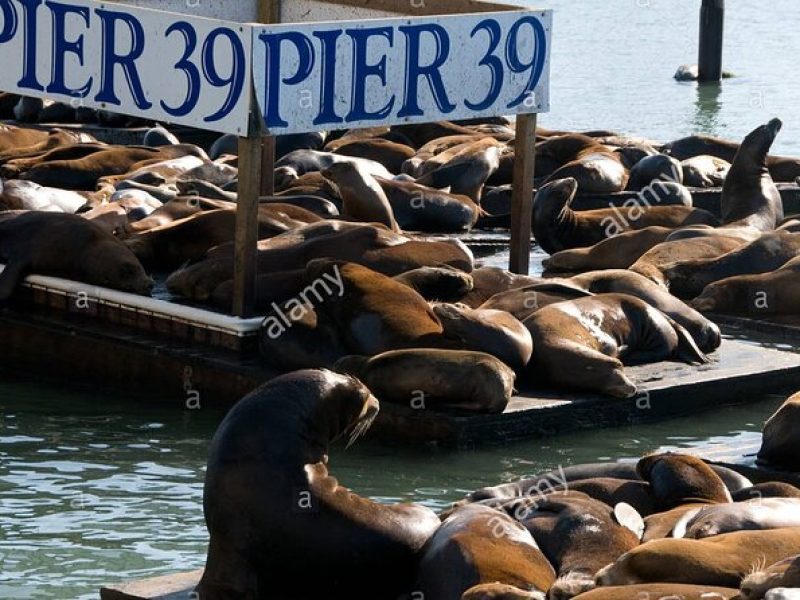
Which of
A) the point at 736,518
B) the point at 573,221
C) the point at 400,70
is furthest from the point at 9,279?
the point at 736,518

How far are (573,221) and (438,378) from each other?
502 cm

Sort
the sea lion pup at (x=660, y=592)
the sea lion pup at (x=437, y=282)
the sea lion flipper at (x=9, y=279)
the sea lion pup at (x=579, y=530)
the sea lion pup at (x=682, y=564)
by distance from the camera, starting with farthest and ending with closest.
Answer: the sea lion flipper at (x=9, y=279), the sea lion pup at (x=437, y=282), the sea lion pup at (x=579, y=530), the sea lion pup at (x=682, y=564), the sea lion pup at (x=660, y=592)

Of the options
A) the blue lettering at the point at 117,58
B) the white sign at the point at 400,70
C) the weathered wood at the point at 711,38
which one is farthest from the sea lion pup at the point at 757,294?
the weathered wood at the point at 711,38

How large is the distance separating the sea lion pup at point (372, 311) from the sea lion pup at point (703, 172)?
24.4 feet

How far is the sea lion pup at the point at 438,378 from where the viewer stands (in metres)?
8.12

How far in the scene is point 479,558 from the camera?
505cm

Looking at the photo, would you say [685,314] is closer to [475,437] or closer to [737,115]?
[475,437]

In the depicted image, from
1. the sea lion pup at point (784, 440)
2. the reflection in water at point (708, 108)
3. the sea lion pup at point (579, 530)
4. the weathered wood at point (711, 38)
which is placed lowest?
the reflection in water at point (708, 108)

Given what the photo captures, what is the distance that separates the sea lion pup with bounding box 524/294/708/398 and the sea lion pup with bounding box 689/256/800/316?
1366 mm

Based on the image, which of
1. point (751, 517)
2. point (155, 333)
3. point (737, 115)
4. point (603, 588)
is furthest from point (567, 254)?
point (737, 115)

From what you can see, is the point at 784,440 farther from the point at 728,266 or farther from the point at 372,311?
the point at 728,266

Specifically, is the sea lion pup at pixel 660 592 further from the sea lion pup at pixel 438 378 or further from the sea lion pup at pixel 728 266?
the sea lion pup at pixel 728 266

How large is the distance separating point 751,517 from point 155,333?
4848 mm

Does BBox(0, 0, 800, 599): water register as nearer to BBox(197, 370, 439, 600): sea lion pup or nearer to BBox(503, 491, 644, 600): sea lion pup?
BBox(197, 370, 439, 600): sea lion pup
